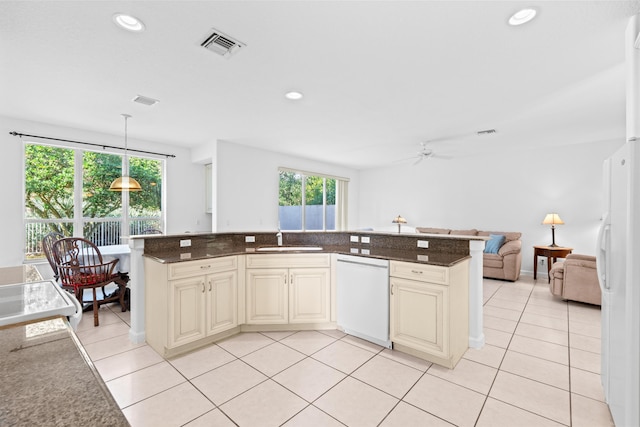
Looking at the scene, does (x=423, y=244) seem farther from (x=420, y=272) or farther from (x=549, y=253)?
(x=549, y=253)

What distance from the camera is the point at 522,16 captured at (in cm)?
188

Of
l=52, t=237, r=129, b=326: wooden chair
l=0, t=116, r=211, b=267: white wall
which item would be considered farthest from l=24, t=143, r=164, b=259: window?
l=52, t=237, r=129, b=326: wooden chair

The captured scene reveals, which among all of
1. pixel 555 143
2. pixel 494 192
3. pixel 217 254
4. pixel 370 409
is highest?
pixel 555 143

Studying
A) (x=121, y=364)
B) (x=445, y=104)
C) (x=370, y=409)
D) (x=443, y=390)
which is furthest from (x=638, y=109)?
(x=121, y=364)

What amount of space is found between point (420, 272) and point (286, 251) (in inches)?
53.4

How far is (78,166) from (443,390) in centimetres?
556

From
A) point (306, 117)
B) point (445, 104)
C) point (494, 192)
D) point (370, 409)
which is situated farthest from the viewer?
point (494, 192)

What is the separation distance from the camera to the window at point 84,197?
4.21m

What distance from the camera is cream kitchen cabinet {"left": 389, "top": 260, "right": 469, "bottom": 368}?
92.9 inches

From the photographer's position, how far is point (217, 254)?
289cm

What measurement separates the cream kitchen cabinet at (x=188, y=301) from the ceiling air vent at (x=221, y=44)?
5.77 ft

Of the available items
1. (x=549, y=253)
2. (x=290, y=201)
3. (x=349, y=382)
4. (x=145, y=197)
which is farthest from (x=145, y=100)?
(x=549, y=253)

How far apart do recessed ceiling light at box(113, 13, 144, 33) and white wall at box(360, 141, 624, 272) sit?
6.37 metres

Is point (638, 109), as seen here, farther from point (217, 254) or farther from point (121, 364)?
point (121, 364)
